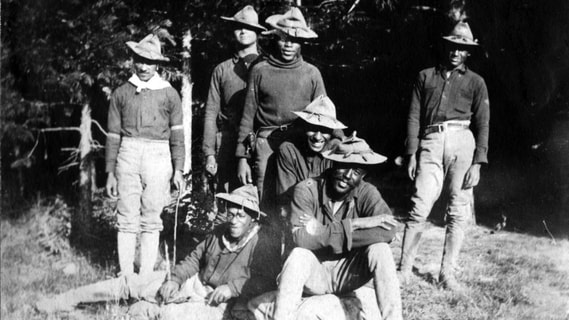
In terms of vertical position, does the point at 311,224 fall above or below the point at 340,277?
above

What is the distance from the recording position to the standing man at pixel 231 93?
5551 mm

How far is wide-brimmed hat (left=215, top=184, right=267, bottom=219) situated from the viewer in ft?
14.6

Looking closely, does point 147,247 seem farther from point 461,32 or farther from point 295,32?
point 461,32

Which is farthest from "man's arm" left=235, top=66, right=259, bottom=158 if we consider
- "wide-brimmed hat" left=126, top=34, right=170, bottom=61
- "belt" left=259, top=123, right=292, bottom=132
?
"wide-brimmed hat" left=126, top=34, right=170, bottom=61

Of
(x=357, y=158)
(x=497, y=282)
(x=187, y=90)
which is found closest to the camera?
(x=357, y=158)

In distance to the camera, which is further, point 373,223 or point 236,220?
point 236,220

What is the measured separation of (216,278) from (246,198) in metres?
0.68

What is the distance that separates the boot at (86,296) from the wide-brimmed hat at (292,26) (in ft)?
8.71

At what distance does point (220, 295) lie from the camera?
14.0ft

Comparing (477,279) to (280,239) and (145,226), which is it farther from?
(145,226)

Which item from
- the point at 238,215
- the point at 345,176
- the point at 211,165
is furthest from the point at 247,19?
the point at 345,176

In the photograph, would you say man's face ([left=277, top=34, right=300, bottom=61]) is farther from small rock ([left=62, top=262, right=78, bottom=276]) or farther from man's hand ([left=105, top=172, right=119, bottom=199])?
small rock ([left=62, top=262, right=78, bottom=276])

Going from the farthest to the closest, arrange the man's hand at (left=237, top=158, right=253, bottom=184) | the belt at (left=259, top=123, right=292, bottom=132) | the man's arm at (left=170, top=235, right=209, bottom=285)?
the man's hand at (left=237, top=158, right=253, bottom=184), the belt at (left=259, top=123, right=292, bottom=132), the man's arm at (left=170, top=235, right=209, bottom=285)

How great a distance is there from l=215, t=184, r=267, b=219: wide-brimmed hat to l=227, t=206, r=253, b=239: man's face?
57 mm
